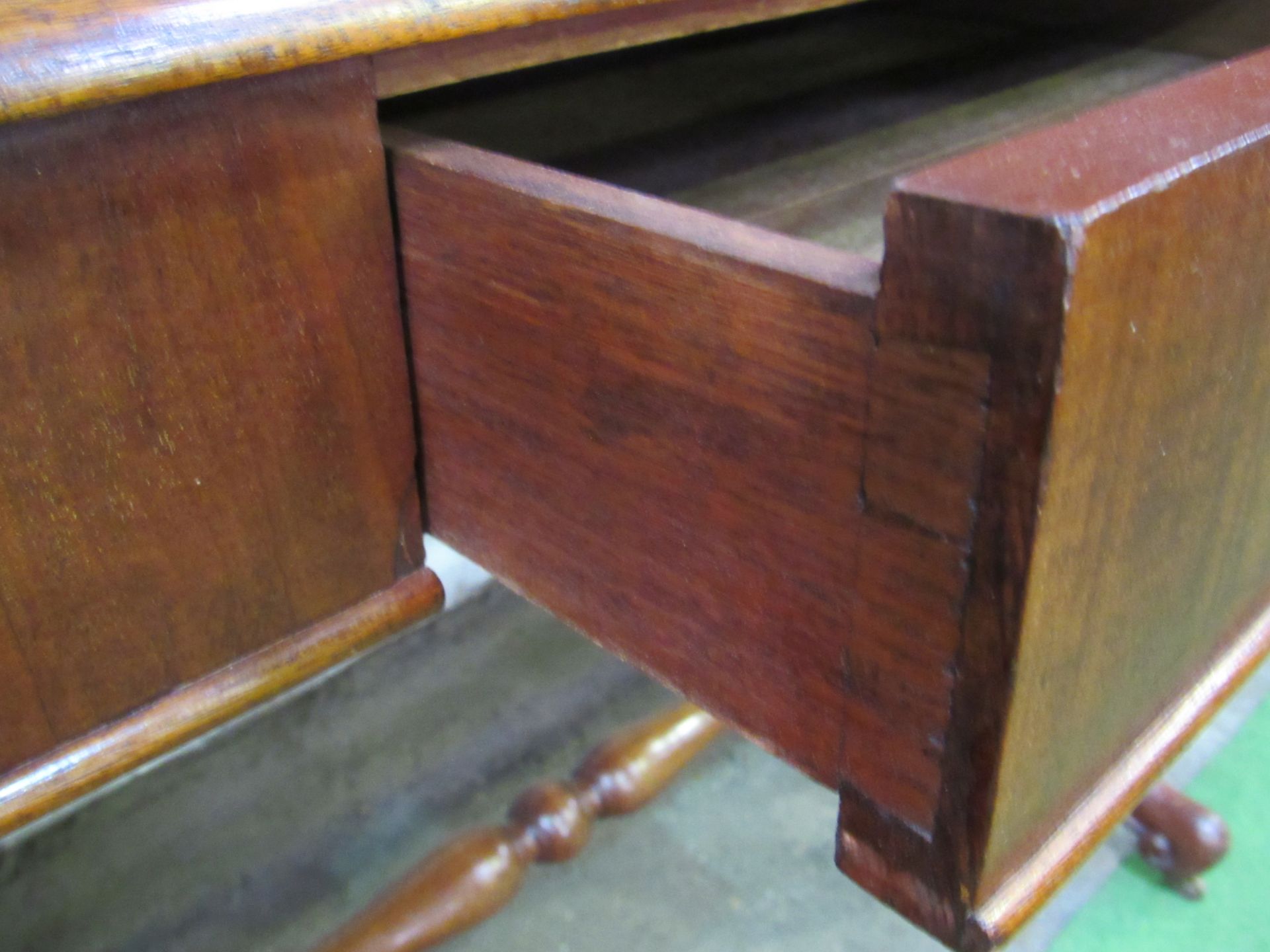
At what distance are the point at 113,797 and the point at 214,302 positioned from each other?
60 centimetres

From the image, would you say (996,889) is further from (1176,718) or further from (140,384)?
(140,384)

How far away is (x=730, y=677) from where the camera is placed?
42 centimetres

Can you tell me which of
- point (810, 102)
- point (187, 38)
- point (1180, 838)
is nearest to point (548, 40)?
point (187, 38)

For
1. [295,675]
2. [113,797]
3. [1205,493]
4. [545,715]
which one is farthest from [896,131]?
[113,797]

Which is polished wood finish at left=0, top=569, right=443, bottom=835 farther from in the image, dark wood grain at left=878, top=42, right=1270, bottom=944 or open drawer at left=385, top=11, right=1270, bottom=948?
dark wood grain at left=878, top=42, right=1270, bottom=944

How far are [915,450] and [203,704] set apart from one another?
0.32 m

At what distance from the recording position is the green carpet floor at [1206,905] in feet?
3.33

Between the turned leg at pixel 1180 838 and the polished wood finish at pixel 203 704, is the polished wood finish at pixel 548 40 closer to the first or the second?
the polished wood finish at pixel 203 704

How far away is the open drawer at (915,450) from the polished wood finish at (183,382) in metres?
0.04

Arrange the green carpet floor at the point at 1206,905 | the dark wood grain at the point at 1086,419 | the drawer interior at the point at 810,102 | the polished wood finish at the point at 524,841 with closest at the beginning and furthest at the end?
the dark wood grain at the point at 1086,419 → the drawer interior at the point at 810,102 → the polished wood finish at the point at 524,841 → the green carpet floor at the point at 1206,905

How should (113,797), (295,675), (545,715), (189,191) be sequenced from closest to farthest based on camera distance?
1. (189,191)
2. (295,675)
3. (113,797)
4. (545,715)

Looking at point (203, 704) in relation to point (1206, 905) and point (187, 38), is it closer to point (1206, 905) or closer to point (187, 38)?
point (187, 38)

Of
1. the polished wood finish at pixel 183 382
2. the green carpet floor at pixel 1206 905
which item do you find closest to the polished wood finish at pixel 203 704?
the polished wood finish at pixel 183 382

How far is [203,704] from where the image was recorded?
47cm
